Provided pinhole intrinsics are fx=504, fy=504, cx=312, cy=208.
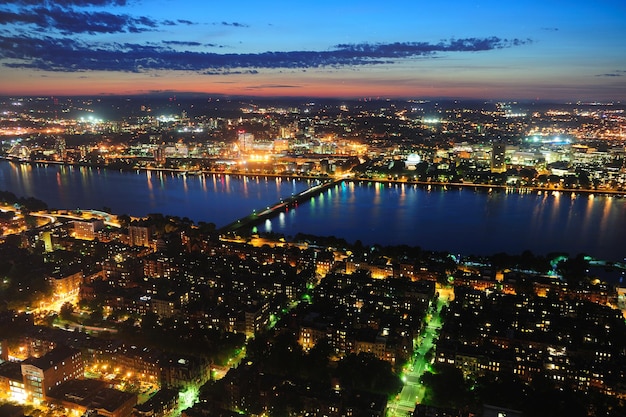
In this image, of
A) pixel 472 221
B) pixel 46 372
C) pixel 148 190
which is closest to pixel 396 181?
pixel 472 221

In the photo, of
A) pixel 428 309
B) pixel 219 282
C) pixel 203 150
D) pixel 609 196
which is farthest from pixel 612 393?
pixel 203 150

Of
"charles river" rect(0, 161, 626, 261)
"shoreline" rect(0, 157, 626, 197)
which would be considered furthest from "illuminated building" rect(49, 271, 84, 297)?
"shoreline" rect(0, 157, 626, 197)

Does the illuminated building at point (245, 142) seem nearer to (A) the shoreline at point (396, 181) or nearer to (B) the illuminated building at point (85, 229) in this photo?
(A) the shoreline at point (396, 181)

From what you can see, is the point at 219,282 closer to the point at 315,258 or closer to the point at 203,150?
the point at 315,258

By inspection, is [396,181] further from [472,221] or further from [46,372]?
[46,372]

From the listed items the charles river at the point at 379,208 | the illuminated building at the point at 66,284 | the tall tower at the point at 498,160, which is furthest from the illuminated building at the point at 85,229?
the tall tower at the point at 498,160
